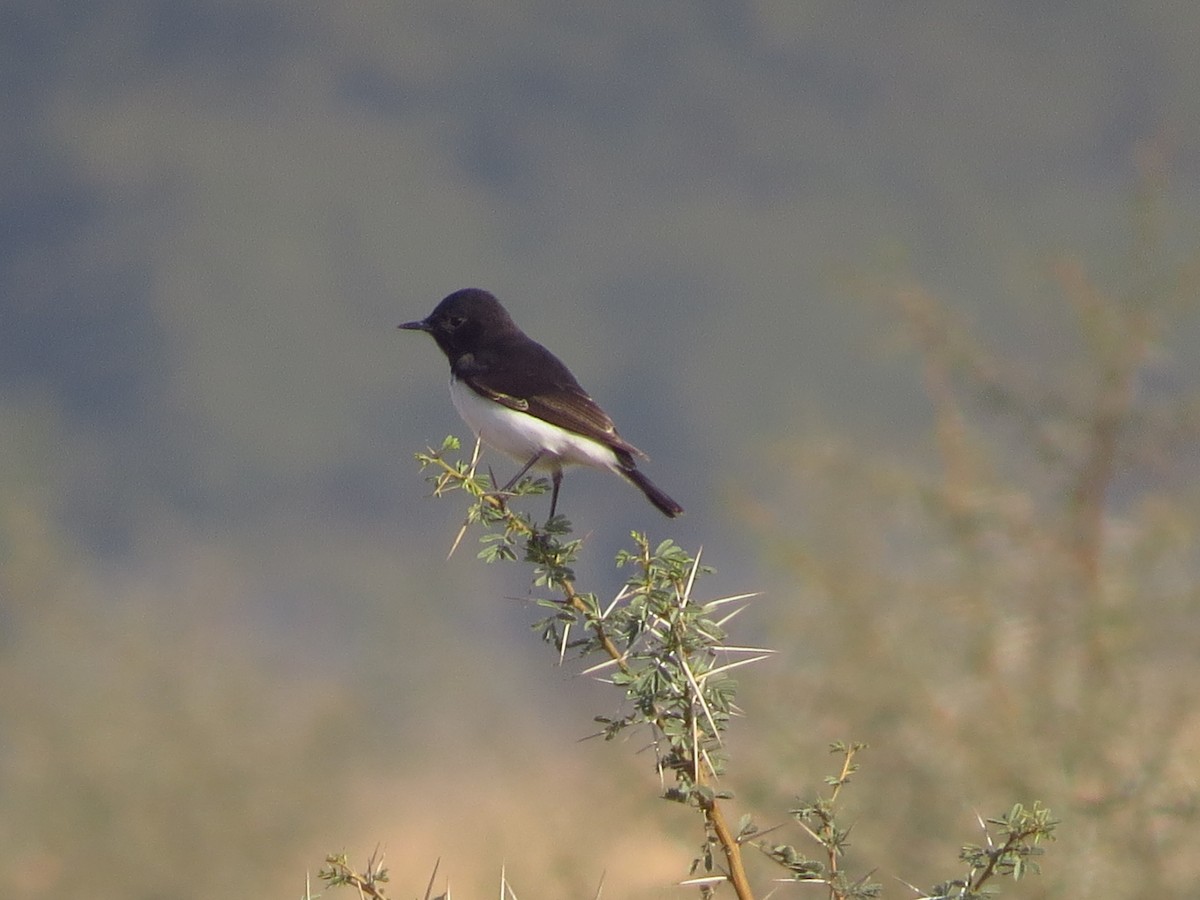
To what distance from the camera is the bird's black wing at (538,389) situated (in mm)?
5836

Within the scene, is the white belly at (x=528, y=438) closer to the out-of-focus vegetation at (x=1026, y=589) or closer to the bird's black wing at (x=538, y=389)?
the bird's black wing at (x=538, y=389)

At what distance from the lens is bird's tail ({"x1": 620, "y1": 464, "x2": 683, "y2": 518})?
17.1ft

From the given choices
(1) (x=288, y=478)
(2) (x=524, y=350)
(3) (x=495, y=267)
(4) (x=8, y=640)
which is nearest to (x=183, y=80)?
(3) (x=495, y=267)

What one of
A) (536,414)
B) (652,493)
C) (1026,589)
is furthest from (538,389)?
(1026,589)

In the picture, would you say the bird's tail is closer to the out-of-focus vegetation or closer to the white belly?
the white belly

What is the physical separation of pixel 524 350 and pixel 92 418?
67660 millimetres

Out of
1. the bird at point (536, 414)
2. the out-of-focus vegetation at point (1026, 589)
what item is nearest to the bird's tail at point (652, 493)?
the bird at point (536, 414)

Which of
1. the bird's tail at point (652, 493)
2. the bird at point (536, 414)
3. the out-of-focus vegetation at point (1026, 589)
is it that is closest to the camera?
the bird's tail at point (652, 493)

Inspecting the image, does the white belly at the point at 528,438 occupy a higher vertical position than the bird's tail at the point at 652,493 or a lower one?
higher

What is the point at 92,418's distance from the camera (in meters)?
71.4

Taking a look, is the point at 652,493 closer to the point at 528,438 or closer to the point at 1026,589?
the point at 528,438

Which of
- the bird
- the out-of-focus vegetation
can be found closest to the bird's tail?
the bird

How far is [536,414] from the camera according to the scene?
19.5ft

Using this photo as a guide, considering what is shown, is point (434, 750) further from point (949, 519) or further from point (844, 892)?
point (844, 892)
